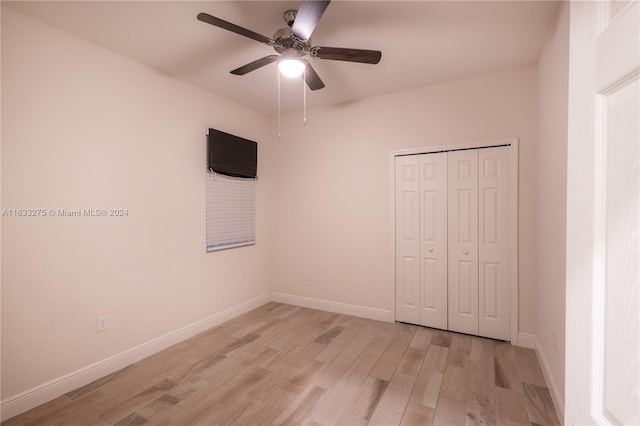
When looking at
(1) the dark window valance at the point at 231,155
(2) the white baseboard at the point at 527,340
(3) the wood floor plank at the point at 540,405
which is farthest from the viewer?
(1) the dark window valance at the point at 231,155

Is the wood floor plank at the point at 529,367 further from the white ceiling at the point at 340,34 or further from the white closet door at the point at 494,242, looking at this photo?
the white ceiling at the point at 340,34

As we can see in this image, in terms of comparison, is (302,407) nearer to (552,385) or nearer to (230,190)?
(552,385)

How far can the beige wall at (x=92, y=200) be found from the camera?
1990 mm

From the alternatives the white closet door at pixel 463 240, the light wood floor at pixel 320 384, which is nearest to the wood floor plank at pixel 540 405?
the light wood floor at pixel 320 384

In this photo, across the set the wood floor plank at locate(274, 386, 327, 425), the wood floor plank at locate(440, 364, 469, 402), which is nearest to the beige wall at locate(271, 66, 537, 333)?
the wood floor plank at locate(440, 364, 469, 402)

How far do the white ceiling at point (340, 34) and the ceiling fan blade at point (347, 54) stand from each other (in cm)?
26

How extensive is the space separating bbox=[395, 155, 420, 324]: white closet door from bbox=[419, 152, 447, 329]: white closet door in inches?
2.2

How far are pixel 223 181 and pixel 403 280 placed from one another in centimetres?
249

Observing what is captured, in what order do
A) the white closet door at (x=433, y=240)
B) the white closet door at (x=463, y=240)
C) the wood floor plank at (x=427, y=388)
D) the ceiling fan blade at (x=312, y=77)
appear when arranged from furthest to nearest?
Result: the white closet door at (x=433, y=240)
the white closet door at (x=463, y=240)
the ceiling fan blade at (x=312, y=77)
the wood floor plank at (x=427, y=388)

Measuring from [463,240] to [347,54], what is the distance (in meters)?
2.24

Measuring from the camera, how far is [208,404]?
80.4 inches

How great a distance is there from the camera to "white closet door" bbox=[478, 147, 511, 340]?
2.93m

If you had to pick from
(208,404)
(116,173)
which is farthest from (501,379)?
(116,173)

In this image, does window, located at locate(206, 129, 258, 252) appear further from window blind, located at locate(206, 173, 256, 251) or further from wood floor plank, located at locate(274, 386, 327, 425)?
wood floor plank, located at locate(274, 386, 327, 425)
